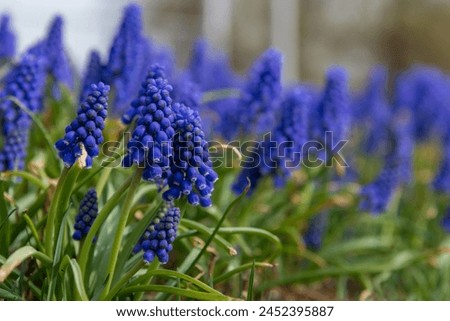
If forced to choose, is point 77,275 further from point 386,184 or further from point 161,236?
point 386,184

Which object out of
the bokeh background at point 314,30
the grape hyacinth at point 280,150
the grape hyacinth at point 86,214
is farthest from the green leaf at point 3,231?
the bokeh background at point 314,30

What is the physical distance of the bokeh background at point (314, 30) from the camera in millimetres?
21328

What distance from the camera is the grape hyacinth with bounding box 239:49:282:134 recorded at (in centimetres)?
470

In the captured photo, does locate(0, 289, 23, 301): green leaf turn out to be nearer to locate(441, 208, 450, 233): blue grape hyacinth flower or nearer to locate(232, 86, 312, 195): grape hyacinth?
locate(232, 86, 312, 195): grape hyacinth

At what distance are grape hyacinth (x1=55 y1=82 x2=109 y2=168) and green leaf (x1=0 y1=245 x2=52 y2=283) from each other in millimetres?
392

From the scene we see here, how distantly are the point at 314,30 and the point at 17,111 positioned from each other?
19.1 meters

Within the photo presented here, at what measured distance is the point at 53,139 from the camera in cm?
488

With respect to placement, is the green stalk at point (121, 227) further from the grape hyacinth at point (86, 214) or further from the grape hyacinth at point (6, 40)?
the grape hyacinth at point (6, 40)

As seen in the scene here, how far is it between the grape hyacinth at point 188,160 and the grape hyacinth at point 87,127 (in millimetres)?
316

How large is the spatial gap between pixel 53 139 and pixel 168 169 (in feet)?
7.21

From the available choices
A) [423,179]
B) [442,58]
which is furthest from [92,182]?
[442,58]

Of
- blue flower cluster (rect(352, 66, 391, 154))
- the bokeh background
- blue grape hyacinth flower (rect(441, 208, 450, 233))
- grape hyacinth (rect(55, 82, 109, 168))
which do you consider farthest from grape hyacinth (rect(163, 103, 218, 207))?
the bokeh background

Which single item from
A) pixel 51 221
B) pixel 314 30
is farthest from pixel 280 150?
pixel 314 30

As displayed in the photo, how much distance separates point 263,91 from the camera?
15.6 ft
